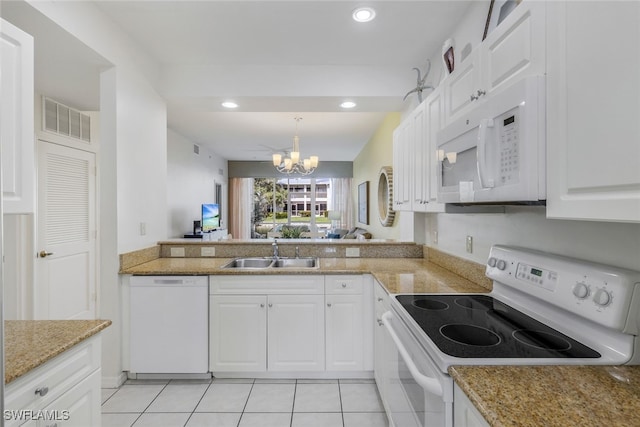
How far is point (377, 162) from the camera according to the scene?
5008 millimetres

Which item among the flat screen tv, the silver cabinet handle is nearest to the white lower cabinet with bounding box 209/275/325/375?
the silver cabinet handle

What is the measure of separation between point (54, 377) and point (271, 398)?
4.67 feet

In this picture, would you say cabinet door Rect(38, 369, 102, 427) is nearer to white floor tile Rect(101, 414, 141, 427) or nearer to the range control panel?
white floor tile Rect(101, 414, 141, 427)

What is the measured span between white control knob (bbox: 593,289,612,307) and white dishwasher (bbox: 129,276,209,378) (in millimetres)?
2193

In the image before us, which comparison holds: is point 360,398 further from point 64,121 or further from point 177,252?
point 64,121

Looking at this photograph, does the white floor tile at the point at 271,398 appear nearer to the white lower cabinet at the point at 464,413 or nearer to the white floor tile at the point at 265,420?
the white floor tile at the point at 265,420

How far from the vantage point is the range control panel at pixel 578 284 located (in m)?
0.91

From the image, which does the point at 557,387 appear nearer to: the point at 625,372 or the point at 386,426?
the point at 625,372

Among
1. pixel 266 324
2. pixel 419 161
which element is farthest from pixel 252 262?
pixel 419 161

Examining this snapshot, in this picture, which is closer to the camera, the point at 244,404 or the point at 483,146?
the point at 483,146

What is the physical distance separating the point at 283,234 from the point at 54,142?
92.1 inches

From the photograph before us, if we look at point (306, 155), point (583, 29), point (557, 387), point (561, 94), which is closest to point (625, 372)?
point (557, 387)

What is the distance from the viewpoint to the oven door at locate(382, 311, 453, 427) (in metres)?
0.97

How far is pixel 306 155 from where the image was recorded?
7438 millimetres
